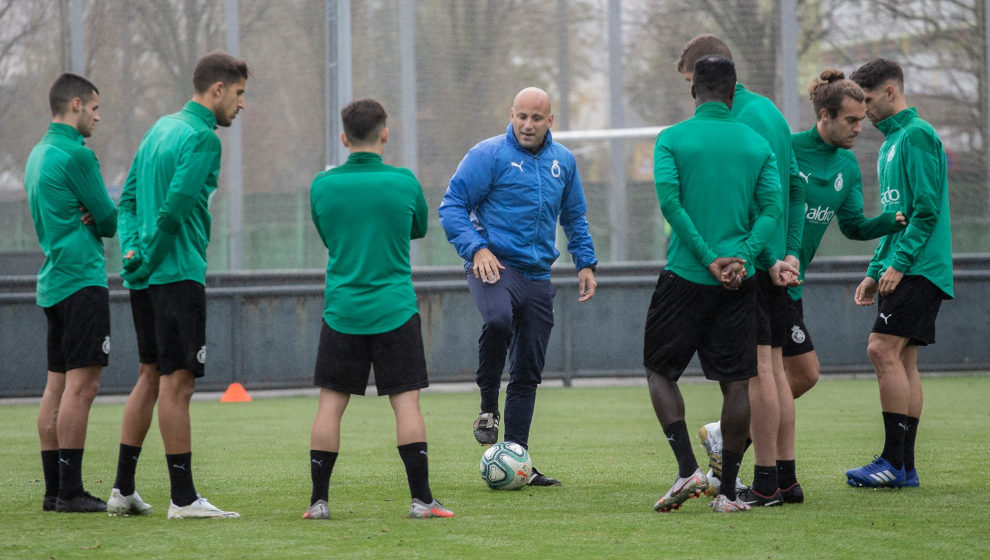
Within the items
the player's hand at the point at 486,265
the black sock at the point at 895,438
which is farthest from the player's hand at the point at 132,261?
the black sock at the point at 895,438

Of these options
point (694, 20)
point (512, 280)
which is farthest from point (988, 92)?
point (512, 280)

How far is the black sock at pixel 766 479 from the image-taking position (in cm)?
608

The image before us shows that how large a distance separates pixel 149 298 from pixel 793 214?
3.23 m

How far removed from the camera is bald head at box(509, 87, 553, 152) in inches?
288

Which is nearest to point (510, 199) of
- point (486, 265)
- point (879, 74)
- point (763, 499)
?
point (486, 265)

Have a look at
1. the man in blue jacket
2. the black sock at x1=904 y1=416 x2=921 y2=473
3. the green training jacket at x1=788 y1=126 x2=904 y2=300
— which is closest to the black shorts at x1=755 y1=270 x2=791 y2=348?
the green training jacket at x1=788 y1=126 x2=904 y2=300

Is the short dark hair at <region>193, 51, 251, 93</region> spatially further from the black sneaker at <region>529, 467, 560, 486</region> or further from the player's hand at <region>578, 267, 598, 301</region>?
the black sneaker at <region>529, 467, 560, 486</region>

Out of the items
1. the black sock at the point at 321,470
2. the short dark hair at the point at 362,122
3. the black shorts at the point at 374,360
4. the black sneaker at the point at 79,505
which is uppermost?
the short dark hair at the point at 362,122

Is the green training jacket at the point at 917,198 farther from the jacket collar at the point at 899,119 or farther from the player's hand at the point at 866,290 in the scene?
the player's hand at the point at 866,290

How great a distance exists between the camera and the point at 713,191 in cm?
586

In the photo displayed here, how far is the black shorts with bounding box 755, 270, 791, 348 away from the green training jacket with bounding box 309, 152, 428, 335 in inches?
67.5

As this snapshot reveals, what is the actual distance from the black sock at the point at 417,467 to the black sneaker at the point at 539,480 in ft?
4.38

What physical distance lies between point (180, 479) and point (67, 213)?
1.61 metres

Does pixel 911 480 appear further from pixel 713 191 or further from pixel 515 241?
pixel 515 241
